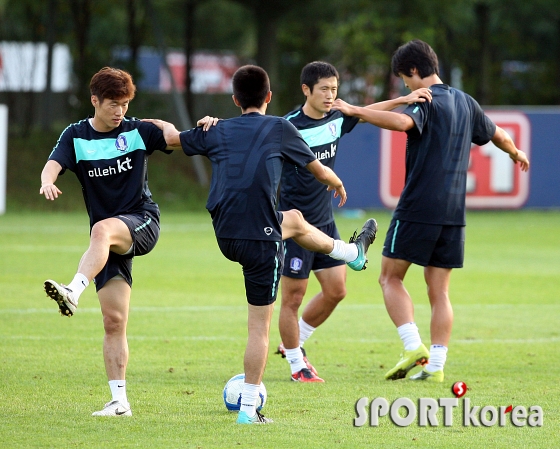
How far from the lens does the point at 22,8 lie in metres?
34.6

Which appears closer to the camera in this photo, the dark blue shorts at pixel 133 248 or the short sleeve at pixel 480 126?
the dark blue shorts at pixel 133 248

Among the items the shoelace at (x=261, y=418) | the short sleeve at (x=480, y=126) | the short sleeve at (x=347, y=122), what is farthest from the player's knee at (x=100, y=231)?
the short sleeve at (x=480, y=126)

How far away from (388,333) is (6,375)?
4.18m

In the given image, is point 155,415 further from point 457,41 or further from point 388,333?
point 457,41

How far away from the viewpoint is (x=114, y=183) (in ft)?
21.7

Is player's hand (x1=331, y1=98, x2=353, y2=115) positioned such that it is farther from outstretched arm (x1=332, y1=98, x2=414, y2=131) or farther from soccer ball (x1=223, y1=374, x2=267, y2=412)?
soccer ball (x1=223, y1=374, x2=267, y2=412)

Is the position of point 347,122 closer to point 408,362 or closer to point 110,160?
point 408,362

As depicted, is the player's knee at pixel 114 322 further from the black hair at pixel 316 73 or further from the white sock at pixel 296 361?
the black hair at pixel 316 73

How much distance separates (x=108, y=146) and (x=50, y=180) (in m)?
0.43

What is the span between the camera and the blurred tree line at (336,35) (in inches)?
1256

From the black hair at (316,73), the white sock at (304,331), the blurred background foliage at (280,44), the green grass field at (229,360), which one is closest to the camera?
the green grass field at (229,360)

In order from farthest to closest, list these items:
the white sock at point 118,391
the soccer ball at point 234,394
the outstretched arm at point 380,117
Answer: the outstretched arm at point 380,117
the soccer ball at point 234,394
the white sock at point 118,391

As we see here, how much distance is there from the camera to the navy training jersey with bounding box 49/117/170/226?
6582 millimetres

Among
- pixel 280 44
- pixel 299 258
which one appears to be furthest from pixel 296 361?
pixel 280 44
